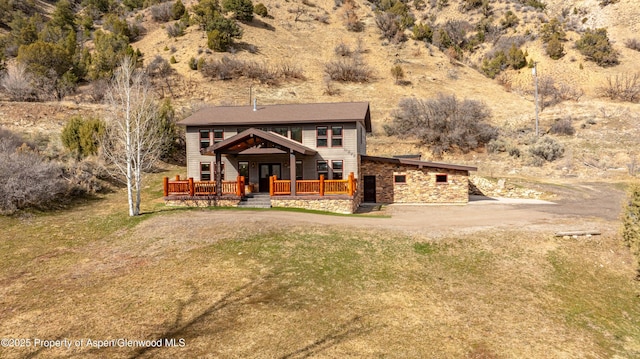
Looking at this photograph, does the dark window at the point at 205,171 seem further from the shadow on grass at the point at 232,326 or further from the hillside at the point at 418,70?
the hillside at the point at 418,70

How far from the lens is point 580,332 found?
8.80m

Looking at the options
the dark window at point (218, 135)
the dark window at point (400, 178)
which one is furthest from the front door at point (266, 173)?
the dark window at point (400, 178)

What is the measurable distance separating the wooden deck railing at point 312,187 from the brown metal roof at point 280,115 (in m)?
4.85

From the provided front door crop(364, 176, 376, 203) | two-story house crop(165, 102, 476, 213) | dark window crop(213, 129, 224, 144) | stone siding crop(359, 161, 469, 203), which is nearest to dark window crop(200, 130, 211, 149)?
two-story house crop(165, 102, 476, 213)

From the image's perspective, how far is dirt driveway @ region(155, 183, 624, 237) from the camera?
16.3 meters

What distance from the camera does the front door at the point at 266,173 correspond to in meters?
25.6

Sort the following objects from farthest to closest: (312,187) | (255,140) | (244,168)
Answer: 1. (244,168)
2. (255,140)
3. (312,187)

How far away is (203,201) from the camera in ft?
72.7

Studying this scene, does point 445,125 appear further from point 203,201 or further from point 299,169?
point 203,201

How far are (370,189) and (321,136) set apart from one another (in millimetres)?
5556

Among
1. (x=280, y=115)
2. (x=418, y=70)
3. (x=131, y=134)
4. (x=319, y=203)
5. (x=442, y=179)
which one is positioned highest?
(x=418, y=70)

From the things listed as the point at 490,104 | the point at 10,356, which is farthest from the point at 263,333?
the point at 490,104

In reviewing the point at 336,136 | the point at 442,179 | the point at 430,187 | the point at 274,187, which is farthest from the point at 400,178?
the point at 274,187

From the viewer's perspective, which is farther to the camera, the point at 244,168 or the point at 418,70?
the point at 418,70
